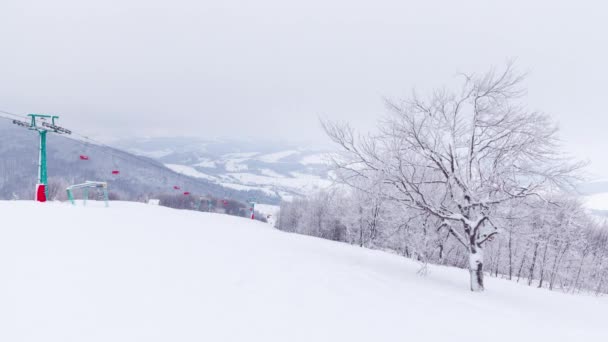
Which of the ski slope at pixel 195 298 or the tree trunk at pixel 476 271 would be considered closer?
the ski slope at pixel 195 298

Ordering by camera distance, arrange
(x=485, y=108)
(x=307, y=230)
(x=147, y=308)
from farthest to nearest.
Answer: (x=307, y=230) → (x=485, y=108) → (x=147, y=308)

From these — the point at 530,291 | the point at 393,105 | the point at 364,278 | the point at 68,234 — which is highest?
the point at 393,105

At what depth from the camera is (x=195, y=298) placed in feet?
13.6

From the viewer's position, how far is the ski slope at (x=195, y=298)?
3.29 m

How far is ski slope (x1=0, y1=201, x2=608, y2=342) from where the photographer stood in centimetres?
329

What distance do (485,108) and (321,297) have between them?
906cm

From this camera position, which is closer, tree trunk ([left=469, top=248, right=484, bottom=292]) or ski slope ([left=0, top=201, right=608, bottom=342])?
ski slope ([left=0, top=201, right=608, bottom=342])

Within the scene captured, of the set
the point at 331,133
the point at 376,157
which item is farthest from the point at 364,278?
the point at 331,133

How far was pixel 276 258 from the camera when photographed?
7305mm

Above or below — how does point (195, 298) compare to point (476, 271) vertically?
above

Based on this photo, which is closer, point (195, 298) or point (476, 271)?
point (195, 298)

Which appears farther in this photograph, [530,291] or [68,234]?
[530,291]

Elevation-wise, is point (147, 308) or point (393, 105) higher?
point (393, 105)

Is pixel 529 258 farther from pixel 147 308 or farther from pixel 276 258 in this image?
pixel 147 308
